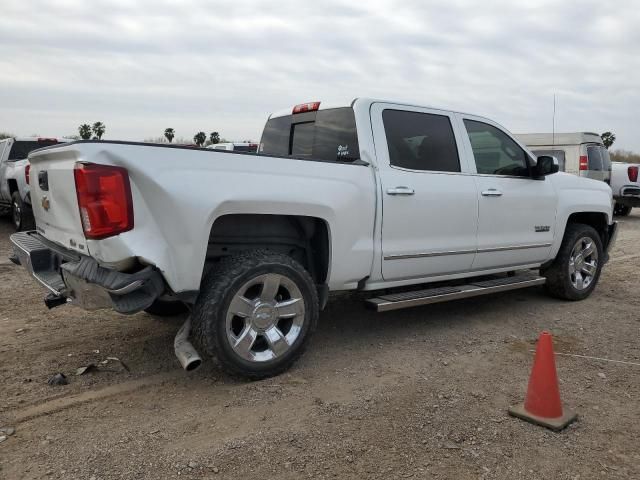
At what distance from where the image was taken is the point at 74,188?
3396 millimetres

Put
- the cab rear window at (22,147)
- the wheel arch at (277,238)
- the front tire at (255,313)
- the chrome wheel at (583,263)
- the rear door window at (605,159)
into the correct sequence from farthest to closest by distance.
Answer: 1. the rear door window at (605,159)
2. the cab rear window at (22,147)
3. the chrome wheel at (583,263)
4. the wheel arch at (277,238)
5. the front tire at (255,313)

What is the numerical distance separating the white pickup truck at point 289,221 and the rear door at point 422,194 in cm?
1

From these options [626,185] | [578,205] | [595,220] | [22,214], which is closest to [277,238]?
[578,205]

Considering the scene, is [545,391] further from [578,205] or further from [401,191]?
[578,205]

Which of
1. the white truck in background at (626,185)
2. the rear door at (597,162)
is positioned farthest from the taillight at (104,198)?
the white truck in background at (626,185)

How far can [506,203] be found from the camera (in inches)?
209

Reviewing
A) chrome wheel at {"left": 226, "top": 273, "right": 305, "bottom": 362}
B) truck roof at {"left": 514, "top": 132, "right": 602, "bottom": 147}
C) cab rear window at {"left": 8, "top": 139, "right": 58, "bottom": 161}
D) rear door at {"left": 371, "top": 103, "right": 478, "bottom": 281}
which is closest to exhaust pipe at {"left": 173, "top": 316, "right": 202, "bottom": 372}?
chrome wheel at {"left": 226, "top": 273, "right": 305, "bottom": 362}

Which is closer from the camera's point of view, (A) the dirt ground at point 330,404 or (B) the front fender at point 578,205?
(A) the dirt ground at point 330,404

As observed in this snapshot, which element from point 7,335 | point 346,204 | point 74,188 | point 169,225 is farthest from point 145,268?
point 7,335

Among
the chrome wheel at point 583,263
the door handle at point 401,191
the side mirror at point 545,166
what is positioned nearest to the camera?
the door handle at point 401,191

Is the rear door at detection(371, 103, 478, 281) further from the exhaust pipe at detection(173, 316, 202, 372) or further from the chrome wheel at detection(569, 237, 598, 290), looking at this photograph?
the chrome wheel at detection(569, 237, 598, 290)

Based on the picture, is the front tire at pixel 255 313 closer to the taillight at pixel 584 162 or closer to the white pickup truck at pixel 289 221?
the white pickup truck at pixel 289 221

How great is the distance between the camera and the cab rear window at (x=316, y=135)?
4.54 metres

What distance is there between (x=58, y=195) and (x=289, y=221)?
1561mm
